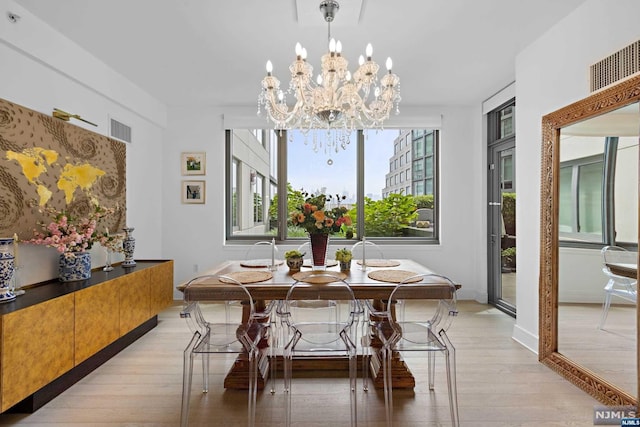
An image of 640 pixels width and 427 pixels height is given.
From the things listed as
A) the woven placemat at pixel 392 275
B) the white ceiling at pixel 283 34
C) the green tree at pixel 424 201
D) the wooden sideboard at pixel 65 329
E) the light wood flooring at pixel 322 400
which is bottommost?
the light wood flooring at pixel 322 400

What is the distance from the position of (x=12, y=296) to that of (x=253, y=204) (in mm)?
3194

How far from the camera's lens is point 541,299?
9.64 ft

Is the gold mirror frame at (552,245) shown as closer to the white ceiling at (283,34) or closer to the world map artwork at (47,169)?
the white ceiling at (283,34)

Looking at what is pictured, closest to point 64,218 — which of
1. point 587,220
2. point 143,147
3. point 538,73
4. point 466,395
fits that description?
point 143,147

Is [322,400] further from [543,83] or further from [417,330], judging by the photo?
[543,83]

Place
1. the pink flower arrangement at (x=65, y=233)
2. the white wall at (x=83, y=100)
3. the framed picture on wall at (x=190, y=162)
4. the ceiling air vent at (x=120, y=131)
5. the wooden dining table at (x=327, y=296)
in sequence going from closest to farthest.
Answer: the wooden dining table at (x=327, y=296)
the white wall at (x=83, y=100)
the pink flower arrangement at (x=65, y=233)
the ceiling air vent at (x=120, y=131)
the framed picture on wall at (x=190, y=162)

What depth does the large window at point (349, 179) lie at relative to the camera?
5160 mm

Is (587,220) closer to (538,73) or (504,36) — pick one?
(538,73)

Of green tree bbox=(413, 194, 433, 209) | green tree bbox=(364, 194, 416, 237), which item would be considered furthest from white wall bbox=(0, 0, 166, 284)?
green tree bbox=(413, 194, 433, 209)

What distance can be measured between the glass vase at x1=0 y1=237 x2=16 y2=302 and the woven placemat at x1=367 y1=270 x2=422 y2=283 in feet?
7.42

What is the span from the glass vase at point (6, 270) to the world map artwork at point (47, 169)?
28cm

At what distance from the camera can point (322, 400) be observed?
236 centimetres

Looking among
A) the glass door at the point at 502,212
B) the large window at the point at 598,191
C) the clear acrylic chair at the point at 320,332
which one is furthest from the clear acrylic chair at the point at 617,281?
the glass door at the point at 502,212

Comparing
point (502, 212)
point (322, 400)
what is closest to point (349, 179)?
point (502, 212)
